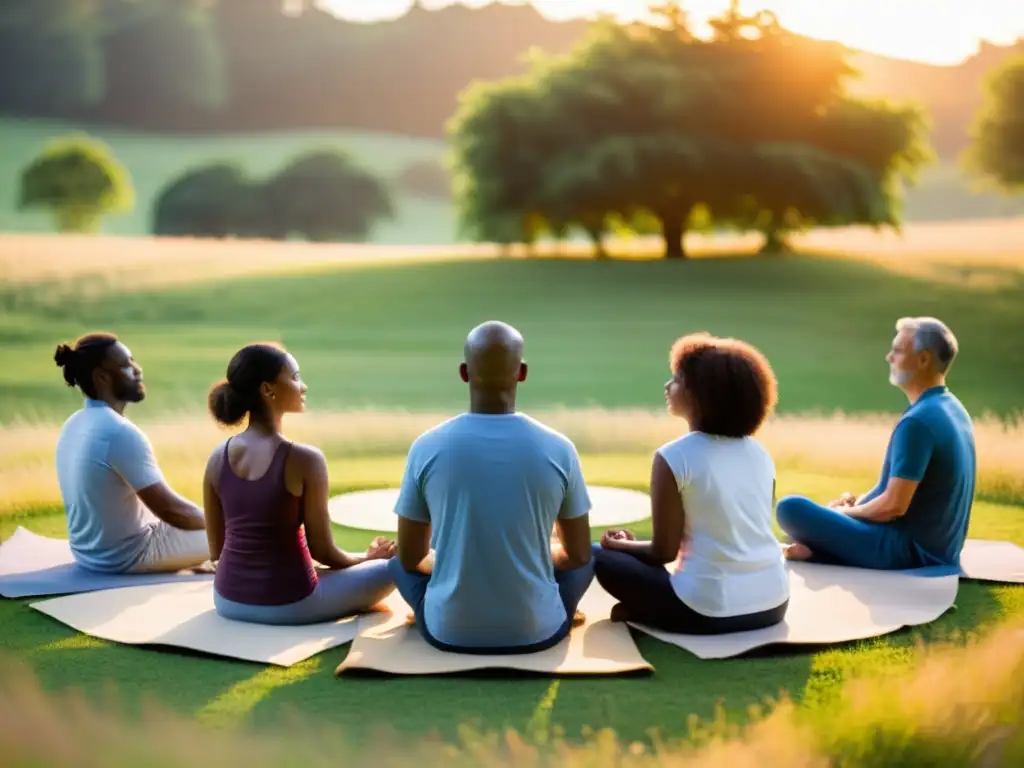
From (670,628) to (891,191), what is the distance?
22816mm

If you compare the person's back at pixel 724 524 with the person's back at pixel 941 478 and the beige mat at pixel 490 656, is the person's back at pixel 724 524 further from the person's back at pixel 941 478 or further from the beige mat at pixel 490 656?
the person's back at pixel 941 478

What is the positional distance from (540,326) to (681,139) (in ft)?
20.1

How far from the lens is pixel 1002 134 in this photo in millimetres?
30406

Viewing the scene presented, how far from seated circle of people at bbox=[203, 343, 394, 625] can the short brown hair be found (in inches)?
64.0

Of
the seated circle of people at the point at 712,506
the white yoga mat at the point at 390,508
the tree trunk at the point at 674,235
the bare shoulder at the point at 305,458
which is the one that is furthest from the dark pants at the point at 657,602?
the tree trunk at the point at 674,235

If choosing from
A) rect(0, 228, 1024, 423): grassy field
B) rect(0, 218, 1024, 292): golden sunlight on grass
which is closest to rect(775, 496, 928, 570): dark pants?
rect(0, 228, 1024, 423): grassy field

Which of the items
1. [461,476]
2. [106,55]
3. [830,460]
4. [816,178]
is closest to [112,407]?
[461,476]

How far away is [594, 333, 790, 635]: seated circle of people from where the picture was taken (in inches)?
192

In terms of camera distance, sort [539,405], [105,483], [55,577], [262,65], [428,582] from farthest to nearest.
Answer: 1. [262,65]
2. [539,405]
3. [55,577]
4. [105,483]
5. [428,582]

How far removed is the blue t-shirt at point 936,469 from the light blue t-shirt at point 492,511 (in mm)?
2173

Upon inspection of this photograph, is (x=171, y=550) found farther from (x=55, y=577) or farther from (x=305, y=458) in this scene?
(x=305, y=458)

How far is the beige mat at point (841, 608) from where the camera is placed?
5.06 metres

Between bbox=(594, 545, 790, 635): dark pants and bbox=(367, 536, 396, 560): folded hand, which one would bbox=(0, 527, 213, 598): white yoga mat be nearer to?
bbox=(367, 536, 396, 560): folded hand

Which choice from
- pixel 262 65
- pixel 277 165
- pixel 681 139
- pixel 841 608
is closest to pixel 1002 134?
pixel 681 139
